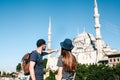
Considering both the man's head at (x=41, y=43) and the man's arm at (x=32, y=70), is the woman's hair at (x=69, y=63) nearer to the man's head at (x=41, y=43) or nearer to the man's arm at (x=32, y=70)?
the man's arm at (x=32, y=70)

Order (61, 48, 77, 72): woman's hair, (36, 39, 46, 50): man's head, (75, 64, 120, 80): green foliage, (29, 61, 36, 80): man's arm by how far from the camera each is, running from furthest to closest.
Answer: (75, 64, 120, 80): green foliage
(36, 39, 46, 50): man's head
(29, 61, 36, 80): man's arm
(61, 48, 77, 72): woman's hair

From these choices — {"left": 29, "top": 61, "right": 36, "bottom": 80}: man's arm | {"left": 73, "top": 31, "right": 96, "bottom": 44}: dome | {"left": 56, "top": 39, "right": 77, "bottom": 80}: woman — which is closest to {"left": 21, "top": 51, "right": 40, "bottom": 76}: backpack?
{"left": 29, "top": 61, "right": 36, "bottom": 80}: man's arm

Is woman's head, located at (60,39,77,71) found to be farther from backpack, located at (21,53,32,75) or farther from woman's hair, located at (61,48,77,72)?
backpack, located at (21,53,32,75)

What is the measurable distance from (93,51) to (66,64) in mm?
59708

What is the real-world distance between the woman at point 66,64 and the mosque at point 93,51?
1933 inches

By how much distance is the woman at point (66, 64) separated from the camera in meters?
4.68

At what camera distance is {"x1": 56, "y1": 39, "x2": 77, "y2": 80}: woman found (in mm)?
4680

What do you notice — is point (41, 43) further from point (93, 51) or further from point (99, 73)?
point (93, 51)

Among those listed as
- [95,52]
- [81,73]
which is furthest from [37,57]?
[95,52]

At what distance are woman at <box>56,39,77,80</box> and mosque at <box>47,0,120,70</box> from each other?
49.1m

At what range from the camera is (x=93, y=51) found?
63.8m

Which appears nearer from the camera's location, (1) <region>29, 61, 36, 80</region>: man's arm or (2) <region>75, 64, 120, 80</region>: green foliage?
(1) <region>29, 61, 36, 80</region>: man's arm

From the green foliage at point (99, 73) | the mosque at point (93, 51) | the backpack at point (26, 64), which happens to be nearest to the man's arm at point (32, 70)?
the backpack at point (26, 64)

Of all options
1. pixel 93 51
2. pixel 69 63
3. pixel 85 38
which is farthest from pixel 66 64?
pixel 85 38
